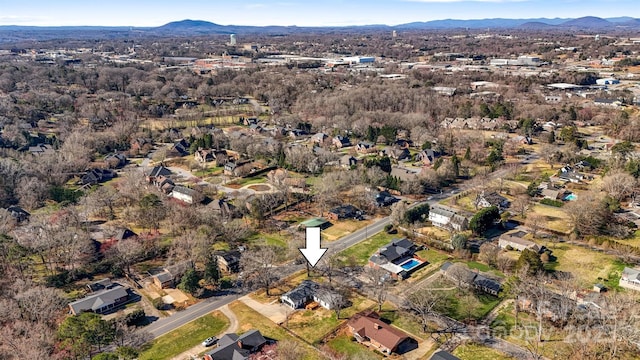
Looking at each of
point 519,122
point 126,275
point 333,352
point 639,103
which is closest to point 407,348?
point 333,352

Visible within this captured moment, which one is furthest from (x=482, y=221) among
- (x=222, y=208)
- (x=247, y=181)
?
(x=247, y=181)

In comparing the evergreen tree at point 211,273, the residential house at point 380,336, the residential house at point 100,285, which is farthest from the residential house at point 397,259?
the residential house at point 100,285

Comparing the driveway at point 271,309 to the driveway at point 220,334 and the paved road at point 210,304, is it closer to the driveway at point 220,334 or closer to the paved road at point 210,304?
the paved road at point 210,304

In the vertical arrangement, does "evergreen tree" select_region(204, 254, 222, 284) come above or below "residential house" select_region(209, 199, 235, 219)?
below

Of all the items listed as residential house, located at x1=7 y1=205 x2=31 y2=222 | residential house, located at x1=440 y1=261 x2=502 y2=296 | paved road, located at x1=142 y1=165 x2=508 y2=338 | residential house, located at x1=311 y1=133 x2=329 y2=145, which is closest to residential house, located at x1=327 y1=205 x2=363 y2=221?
paved road, located at x1=142 y1=165 x2=508 y2=338

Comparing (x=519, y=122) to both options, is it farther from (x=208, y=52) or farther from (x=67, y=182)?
(x=208, y=52)

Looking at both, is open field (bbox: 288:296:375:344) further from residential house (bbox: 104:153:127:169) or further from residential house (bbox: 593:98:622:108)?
residential house (bbox: 593:98:622:108)
